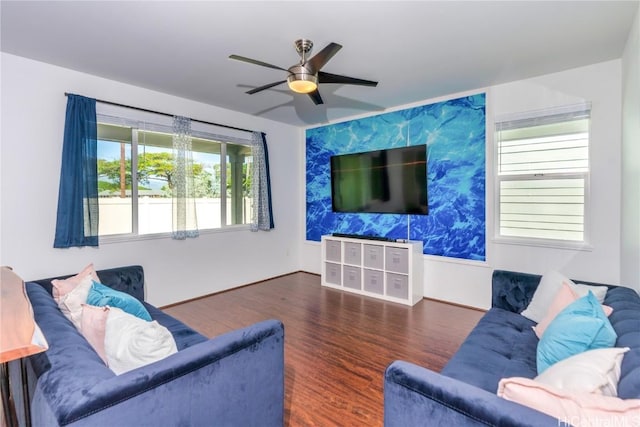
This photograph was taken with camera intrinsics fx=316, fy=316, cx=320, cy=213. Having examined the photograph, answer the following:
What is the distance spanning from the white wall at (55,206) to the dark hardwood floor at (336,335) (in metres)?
0.36

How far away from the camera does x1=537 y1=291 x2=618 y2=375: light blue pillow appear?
4.69ft

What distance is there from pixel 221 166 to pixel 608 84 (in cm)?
451

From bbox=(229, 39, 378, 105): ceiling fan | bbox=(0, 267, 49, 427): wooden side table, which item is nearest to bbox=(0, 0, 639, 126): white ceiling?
bbox=(229, 39, 378, 105): ceiling fan

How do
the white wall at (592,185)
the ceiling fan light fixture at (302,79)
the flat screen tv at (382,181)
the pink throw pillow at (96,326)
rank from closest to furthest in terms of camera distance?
the pink throw pillow at (96,326), the ceiling fan light fixture at (302,79), the white wall at (592,185), the flat screen tv at (382,181)

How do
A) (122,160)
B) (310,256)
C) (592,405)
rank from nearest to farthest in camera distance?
1. (592,405)
2. (122,160)
3. (310,256)

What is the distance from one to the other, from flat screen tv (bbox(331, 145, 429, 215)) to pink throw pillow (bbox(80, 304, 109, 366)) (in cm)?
370

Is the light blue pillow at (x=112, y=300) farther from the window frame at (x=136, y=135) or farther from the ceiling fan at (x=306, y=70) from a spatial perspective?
the ceiling fan at (x=306, y=70)

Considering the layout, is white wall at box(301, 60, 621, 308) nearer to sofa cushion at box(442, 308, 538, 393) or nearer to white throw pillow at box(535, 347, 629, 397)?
sofa cushion at box(442, 308, 538, 393)

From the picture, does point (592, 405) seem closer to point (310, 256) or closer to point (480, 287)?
point (480, 287)

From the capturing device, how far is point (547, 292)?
2.32 metres

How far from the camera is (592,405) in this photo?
937 mm

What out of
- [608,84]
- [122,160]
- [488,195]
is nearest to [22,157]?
[122,160]

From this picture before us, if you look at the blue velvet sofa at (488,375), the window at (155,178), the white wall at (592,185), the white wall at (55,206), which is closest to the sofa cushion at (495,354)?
the blue velvet sofa at (488,375)

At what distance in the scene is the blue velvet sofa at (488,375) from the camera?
39.6 inches
